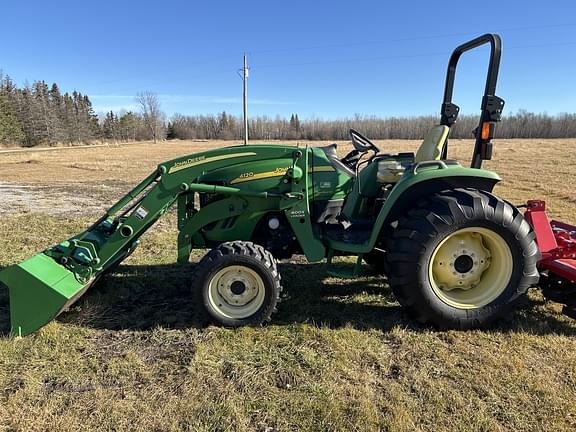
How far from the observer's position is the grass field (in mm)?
2617

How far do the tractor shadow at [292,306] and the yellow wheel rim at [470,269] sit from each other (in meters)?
0.31

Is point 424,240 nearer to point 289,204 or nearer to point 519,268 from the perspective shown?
point 519,268

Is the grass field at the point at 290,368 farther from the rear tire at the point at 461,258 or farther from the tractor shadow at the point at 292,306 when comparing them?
the rear tire at the point at 461,258

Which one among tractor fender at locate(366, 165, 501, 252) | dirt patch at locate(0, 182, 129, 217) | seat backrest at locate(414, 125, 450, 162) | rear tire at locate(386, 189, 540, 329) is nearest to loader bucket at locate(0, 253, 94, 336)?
tractor fender at locate(366, 165, 501, 252)

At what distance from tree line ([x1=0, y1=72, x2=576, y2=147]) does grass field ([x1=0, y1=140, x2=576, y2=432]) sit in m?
52.6

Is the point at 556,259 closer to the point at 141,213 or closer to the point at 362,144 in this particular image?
the point at 362,144

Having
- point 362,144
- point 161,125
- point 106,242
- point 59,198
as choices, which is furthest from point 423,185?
point 161,125

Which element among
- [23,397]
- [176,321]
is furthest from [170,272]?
[23,397]

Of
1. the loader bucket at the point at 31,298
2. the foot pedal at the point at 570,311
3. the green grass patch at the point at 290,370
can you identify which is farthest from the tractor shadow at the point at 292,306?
the loader bucket at the point at 31,298

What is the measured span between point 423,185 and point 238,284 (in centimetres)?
186

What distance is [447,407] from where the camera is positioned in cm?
270

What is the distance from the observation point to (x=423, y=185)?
12.5 ft

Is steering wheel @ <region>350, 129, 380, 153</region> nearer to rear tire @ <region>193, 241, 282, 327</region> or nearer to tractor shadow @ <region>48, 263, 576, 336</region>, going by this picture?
tractor shadow @ <region>48, 263, 576, 336</region>

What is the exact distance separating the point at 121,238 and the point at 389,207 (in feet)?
7.90
